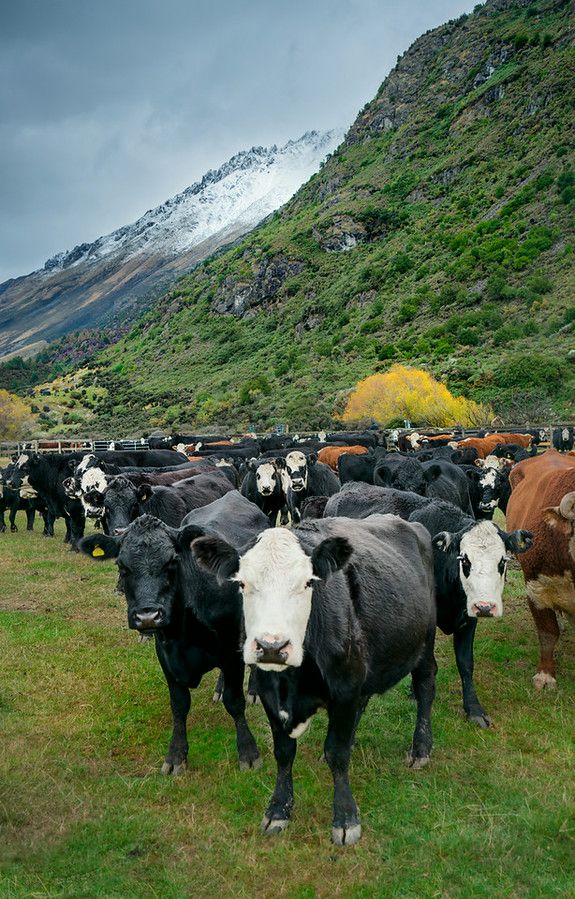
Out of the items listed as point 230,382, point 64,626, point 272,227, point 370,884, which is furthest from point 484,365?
point 272,227

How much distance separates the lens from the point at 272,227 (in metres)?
154

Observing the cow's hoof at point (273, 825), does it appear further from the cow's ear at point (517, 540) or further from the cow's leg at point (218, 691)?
the cow's ear at point (517, 540)

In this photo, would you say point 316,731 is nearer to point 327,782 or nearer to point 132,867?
point 327,782

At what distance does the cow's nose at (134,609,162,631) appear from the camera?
4.80 m

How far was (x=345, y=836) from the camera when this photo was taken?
4160 mm

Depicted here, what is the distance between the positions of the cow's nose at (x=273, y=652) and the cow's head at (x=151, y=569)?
142 cm

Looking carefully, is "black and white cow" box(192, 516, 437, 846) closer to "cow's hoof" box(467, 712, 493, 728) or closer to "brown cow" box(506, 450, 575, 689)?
"cow's hoof" box(467, 712, 493, 728)

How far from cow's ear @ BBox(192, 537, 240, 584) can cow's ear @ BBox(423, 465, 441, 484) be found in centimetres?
883

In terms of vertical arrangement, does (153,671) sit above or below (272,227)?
below

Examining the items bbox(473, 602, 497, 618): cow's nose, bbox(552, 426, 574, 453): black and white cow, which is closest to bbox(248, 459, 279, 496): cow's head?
Answer: bbox(473, 602, 497, 618): cow's nose

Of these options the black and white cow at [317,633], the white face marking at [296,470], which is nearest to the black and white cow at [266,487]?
the white face marking at [296,470]

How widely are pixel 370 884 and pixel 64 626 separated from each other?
6431 millimetres

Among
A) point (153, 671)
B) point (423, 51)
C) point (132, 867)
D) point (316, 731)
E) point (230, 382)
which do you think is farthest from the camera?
point (423, 51)

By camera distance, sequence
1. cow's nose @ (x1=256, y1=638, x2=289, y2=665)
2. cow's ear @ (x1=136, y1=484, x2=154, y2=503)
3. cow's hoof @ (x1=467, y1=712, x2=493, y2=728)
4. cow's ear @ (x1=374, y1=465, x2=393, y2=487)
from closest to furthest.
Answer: cow's nose @ (x1=256, y1=638, x2=289, y2=665) → cow's hoof @ (x1=467, y1=712, x2=493, y2=728) → cow's ear @ (x1=136, y1=484, x2=154, y2=503) → cow's ear @ (x1=374, y1=465, x2=393, y2=487)
